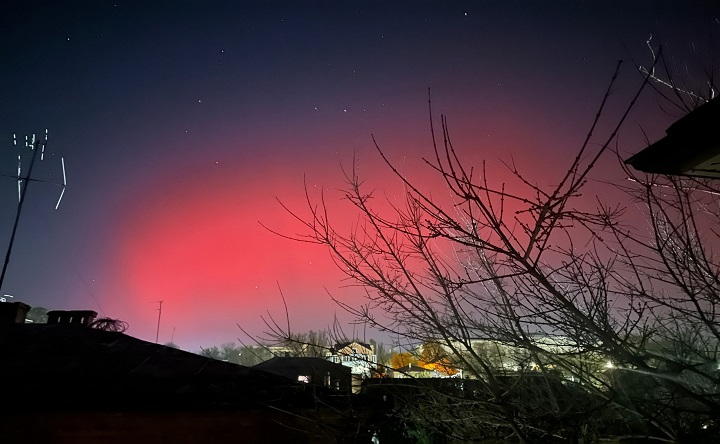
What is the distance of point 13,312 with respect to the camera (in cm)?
1138

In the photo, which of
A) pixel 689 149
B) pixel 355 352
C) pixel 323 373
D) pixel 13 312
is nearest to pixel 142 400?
pixel 323 373

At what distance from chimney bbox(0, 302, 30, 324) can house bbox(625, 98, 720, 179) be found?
14354 mm

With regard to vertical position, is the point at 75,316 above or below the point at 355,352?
above

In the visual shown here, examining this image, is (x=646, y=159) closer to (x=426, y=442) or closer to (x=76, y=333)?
(x=76, y=333)

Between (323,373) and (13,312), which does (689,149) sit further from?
(13,312)

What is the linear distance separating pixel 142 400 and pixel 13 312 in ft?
24.2

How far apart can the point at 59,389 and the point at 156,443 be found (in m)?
1.85

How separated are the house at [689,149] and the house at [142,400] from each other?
5.55 meters

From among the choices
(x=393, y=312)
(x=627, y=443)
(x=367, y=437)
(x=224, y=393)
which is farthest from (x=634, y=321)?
(x=224, y=393)

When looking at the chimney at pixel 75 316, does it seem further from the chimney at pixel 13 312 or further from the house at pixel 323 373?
the house at pixel 323 373

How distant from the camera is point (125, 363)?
8.10 meters

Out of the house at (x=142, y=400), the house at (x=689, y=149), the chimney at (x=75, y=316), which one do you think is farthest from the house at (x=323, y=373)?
the chimney at (x=75, y=316)

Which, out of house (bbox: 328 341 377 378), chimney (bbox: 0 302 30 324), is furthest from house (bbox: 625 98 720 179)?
chimney (bbox: 0 302 30 324)

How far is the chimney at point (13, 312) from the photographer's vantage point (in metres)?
11.3
